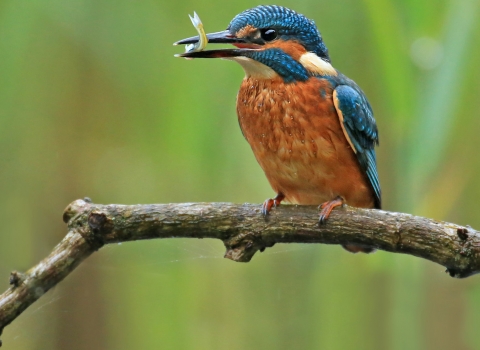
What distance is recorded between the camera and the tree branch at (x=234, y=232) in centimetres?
117

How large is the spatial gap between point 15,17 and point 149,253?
807mm

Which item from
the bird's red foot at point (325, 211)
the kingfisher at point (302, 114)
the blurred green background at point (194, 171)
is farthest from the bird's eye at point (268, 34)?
the bird's red foot at point (325, 211)

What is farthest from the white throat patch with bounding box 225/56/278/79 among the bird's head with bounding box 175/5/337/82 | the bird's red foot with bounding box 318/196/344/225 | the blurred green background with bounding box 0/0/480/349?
the bird's red foot with bounding box 318/196/344/225

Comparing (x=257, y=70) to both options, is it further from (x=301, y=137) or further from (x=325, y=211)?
(x=325, y=211)

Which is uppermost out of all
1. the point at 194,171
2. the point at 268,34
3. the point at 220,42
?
the point at 268,34

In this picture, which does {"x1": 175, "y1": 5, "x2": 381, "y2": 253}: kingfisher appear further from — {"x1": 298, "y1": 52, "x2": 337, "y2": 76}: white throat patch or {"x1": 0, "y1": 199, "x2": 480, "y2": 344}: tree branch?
{"x1": 0, "y1": 199, "x2": 480, "y2": 344}: tree branch

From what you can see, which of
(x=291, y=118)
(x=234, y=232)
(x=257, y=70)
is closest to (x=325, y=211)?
(x=234, y=232)

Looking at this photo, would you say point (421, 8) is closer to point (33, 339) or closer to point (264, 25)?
point (264, 25)

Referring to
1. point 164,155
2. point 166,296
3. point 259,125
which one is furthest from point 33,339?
point 259,125

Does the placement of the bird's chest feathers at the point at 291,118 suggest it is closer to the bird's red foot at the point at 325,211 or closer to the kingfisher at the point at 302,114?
the kingfisher at the point at 302,114

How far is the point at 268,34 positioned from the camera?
5.05 ft

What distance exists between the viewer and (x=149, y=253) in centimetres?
176

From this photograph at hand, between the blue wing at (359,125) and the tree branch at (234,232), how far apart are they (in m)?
0.33

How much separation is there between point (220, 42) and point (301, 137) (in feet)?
1.13
